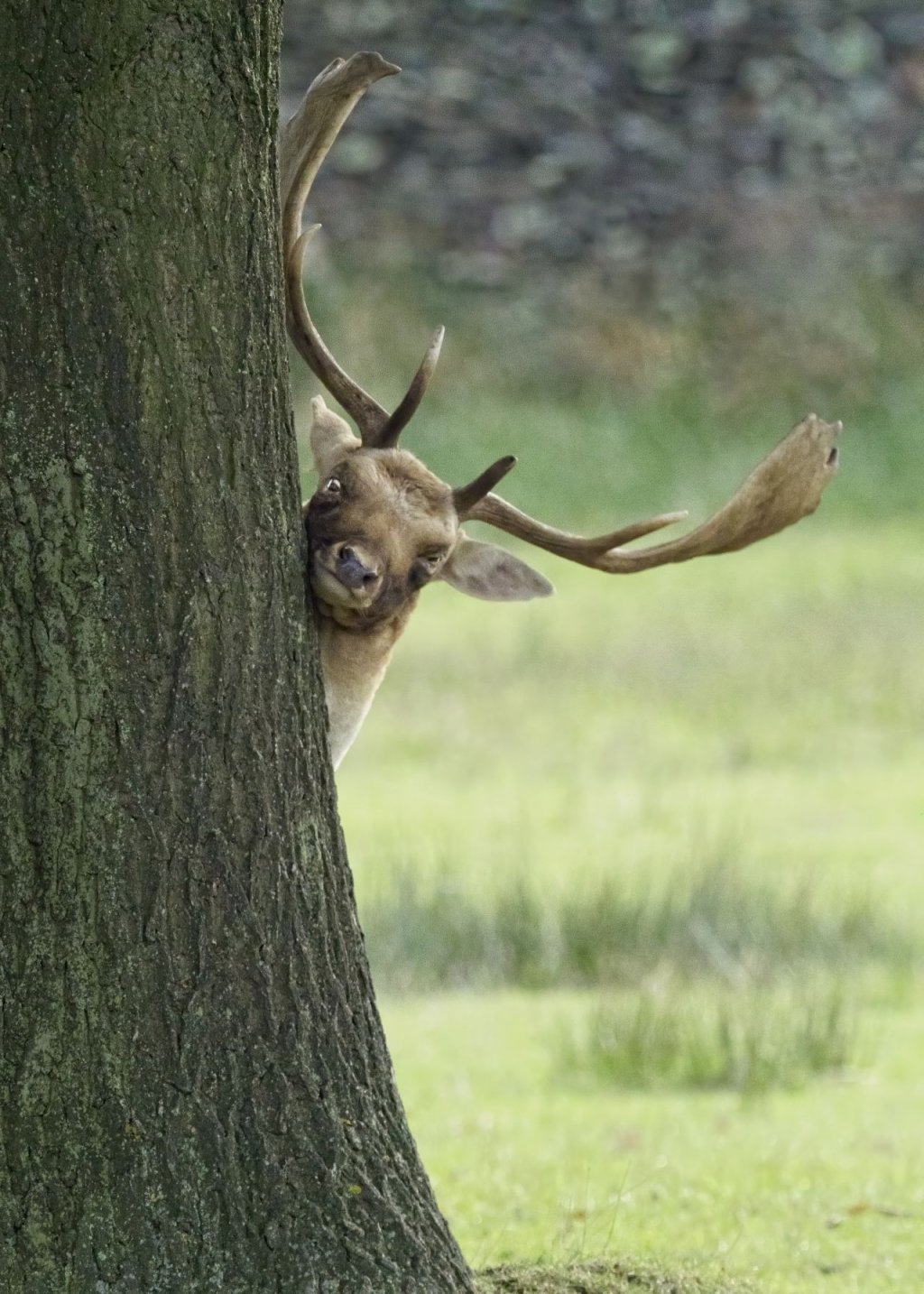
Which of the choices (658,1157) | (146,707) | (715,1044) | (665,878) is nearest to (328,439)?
(146,707)

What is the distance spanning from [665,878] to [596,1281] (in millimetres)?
5098

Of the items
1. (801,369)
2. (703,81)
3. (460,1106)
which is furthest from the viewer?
(703,81)

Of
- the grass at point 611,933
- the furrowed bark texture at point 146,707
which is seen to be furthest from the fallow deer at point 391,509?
the grass at point 611,933

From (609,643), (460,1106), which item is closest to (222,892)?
(460,1106)

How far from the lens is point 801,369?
18.8 metres

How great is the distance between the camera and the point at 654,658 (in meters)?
14.2

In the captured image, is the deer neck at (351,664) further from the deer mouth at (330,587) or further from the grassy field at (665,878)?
the grassy field at (665,878)

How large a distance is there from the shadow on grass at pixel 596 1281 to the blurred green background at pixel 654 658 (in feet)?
0.31

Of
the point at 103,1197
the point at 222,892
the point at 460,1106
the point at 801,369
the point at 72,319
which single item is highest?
the point at 801,369

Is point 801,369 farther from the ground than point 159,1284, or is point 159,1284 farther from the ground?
point 801,369

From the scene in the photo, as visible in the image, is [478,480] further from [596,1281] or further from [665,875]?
[665,875]

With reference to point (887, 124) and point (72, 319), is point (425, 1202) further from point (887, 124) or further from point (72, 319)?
point (887, 124)

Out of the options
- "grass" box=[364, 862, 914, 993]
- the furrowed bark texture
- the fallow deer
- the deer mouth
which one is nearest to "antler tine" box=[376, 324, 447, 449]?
the fallow deer

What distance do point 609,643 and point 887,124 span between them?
27.1 feet
